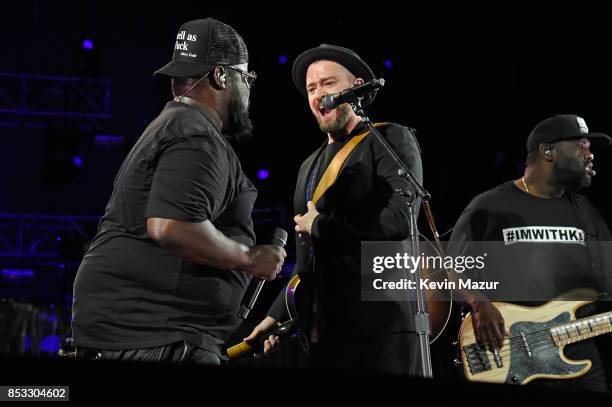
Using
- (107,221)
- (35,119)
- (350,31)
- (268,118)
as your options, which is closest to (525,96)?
(350,31)

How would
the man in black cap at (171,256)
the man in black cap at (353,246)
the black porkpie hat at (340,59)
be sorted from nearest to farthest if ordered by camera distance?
the man in black cap at (171,256)
the man in black cap at (353,246)
the black porkpie hat at (340,59)

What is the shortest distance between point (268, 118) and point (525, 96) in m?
3.86

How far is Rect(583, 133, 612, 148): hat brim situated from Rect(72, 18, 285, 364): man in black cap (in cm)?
353

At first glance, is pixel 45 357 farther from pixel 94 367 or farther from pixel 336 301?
pixel 336 301

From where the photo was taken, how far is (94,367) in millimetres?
1159

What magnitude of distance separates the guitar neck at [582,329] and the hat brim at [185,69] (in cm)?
312

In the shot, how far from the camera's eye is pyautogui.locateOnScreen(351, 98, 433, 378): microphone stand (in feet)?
10.6

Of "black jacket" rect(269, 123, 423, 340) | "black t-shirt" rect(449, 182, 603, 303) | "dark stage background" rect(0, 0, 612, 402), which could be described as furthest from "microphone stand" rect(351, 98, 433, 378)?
"dark stage background" rect(0, 0, 612, 402)

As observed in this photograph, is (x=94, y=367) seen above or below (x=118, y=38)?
below

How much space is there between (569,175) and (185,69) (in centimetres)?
339

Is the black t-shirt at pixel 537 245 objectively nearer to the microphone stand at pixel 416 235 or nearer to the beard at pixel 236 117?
the microphone stand at pixel 416 235

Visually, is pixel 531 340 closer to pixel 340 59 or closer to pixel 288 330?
pixel 288 330

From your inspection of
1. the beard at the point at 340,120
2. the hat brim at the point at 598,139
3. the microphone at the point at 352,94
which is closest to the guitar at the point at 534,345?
the hat brim at the point at 598,139

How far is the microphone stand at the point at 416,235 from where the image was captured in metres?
3.22
